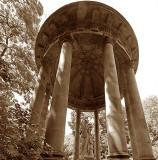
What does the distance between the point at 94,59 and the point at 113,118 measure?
1786 cm

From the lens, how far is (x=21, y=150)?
6.91 meters

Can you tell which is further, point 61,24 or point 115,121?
point 61,24

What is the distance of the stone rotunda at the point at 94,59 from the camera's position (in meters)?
10.2

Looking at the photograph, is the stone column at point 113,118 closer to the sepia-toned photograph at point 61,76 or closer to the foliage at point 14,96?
the sepia-toned photograph at point 61,76

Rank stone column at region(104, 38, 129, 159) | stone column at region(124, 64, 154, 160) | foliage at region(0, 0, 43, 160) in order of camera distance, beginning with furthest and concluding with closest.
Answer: stone column at region(124, 64, 154, 160)
stone column at region(104, 38, 129, 159)
foliage at region(0, 0, 43, 160)

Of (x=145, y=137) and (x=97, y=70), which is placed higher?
(x=97, y=70)

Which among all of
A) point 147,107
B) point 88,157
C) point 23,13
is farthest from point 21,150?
point 147,107

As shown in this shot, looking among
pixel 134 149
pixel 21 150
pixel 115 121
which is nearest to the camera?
pixel 21 150

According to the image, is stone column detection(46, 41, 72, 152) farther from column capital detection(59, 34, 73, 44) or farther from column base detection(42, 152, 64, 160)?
column capital detection(59, 34, 73, 44)

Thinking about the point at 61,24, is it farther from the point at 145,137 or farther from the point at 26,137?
the point at 145,137

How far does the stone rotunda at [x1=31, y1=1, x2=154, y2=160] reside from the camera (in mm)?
10170

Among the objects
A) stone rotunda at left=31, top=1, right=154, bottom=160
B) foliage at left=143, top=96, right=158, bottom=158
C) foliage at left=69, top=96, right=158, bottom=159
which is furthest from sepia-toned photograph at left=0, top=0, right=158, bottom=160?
foliage at left=143, top=96, right=158, bottom=158

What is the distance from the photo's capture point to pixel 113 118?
34.9ft

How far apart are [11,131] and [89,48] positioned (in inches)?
763
